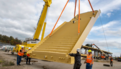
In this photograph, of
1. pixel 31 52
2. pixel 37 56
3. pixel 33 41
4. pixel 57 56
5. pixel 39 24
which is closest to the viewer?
pixel 57 56

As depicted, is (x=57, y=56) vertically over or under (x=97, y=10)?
under

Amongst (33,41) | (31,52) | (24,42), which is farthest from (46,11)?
(31,52)

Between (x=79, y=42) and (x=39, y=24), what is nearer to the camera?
(x=79, y=42)

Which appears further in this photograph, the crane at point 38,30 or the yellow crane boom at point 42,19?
the yellow crane boom at point 42,19

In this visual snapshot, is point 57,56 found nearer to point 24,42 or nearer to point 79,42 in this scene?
point 79,42

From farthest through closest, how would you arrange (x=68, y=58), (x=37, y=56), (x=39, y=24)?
(x=39, y=24) → (x=37, y=56) → (x=68, y=58)

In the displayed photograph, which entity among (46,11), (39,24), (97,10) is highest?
(46,11)

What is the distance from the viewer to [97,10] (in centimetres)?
929

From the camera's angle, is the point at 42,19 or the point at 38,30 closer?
the point at 42,19

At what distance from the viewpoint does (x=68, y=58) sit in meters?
4.32

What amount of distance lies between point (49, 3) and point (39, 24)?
350 cm

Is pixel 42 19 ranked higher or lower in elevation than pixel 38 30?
higher

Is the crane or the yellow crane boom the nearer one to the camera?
the crane

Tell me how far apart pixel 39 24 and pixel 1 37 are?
5106 centimetres
